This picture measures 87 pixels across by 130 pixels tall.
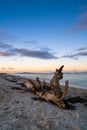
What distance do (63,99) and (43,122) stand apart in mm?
2812

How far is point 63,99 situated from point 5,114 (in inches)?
128

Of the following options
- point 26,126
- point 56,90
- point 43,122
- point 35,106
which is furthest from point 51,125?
point 56,90

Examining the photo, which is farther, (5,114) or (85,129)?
(5,114)

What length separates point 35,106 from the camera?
9078 millimetres

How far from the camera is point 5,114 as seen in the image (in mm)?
7488

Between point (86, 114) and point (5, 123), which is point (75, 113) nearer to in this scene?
point (86, 114)

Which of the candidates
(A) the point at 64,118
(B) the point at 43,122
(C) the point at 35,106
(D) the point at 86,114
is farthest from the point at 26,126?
(D) the point at 86,114

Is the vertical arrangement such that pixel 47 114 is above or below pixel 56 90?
below

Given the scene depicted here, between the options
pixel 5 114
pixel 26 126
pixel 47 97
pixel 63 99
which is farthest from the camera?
pixel 47 97

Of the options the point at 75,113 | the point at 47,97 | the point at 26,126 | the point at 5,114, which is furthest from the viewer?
the point at 47,97

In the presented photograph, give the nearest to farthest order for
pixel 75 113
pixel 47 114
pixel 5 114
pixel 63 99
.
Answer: pixel 5 114
pixel 47 114
pixel 75 113
pixel 63 99

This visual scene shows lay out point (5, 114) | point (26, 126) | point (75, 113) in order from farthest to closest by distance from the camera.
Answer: point (75, 113)
point (5, 114)
point (26, 126)

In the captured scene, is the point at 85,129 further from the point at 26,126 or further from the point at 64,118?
the point at 26,126

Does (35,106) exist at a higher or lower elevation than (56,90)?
lower
